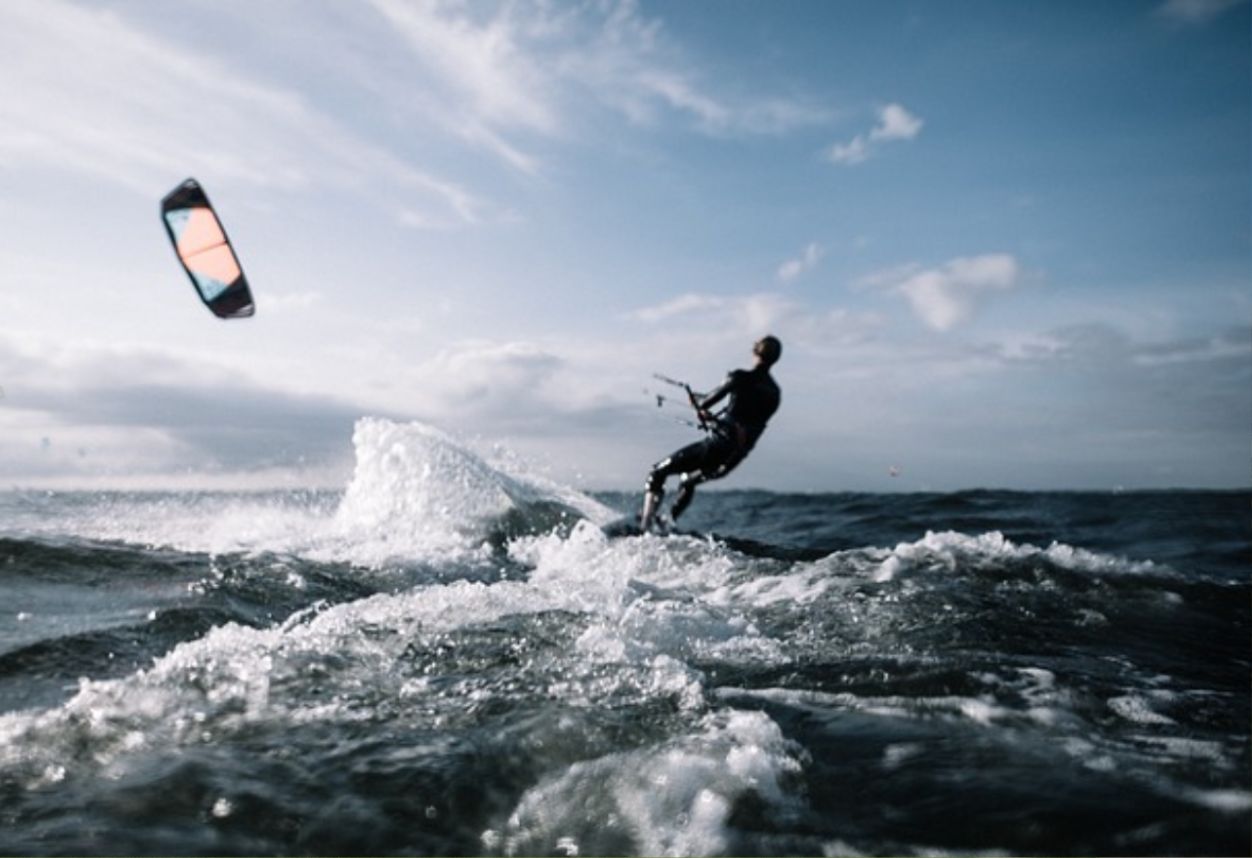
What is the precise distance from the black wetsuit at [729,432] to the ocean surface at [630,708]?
459 centimetres

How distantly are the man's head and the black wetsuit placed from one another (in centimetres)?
15

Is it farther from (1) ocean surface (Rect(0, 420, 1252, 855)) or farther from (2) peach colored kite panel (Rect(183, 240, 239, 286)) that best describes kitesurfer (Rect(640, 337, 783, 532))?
(2) peach colored kite panel (Rect(183, 240, 239, 286))

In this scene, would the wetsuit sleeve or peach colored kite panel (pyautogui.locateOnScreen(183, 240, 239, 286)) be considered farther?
the wetsuit sleeve

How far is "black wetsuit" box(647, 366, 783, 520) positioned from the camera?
13.3 m

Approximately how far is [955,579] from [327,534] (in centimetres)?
1016

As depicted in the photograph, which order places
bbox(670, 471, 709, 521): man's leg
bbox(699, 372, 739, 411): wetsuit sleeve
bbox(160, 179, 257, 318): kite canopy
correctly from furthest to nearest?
bbox(670, 471, 709, 521): man's leg < bbox(699, 372, 739, 411): wetsuit sleeve < bbox(160, 179, 257, 318): kite canopy

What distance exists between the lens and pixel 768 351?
13484 mm

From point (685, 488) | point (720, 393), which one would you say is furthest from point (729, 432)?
point (685, 488)

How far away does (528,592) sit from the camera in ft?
24.4

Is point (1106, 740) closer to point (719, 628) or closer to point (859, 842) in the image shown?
point (859, 842)

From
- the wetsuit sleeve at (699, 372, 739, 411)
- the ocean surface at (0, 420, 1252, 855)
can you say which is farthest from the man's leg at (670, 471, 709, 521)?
the ocean surface at (0, 420, 1252, 855)

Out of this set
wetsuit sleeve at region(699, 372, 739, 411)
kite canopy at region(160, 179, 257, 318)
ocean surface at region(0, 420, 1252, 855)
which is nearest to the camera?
ocean surface at region(0, 420, 1252, 855)

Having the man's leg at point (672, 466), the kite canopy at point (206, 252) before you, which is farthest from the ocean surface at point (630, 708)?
the man's leg at point (672, 466)

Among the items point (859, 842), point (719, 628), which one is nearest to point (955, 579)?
point (719, 628)
